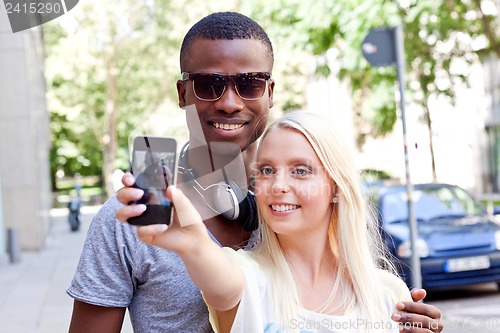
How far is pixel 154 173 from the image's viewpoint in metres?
1.35

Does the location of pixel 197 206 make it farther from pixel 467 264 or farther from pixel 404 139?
pixel 467 264

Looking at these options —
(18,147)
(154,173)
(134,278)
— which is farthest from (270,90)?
(18,147)

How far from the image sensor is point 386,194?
9.87 m

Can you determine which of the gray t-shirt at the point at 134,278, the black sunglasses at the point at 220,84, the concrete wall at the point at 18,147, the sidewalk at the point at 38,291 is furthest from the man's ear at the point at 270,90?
the concrete wall at the point at 18,147

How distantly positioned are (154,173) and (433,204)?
876 centimetres

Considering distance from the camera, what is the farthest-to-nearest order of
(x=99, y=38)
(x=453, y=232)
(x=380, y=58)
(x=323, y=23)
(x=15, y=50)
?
(x=99, y=38) → (x=15, y=50) → (x=323, y=23) → (x=453, y=232) → (x=380, y=58)

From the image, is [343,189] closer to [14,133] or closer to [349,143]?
[349,143]

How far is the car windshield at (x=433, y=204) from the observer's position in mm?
9484

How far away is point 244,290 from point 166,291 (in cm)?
19

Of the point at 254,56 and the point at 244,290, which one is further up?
the point at 254,56

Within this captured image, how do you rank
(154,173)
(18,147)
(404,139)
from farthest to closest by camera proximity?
(18,147)
(404,139)
(154,173)

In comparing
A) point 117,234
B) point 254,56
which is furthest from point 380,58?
point 117,234

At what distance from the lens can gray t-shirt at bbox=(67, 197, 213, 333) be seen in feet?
6.18

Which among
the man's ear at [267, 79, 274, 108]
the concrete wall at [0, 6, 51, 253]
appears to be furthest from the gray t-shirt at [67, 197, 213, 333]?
the concrete wall at [0, 6, 51, 253]
